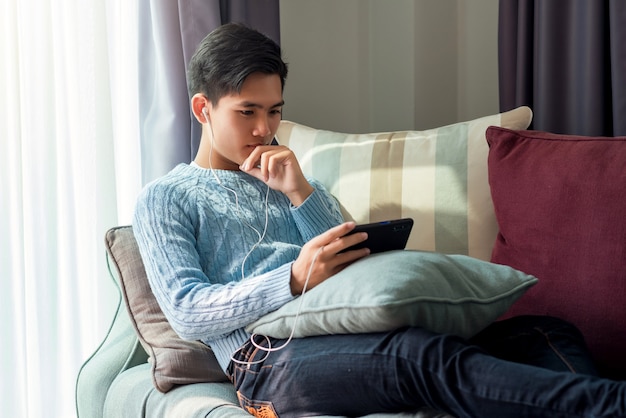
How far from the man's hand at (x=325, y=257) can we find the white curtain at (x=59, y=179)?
825mm

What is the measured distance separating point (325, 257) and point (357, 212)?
51 centimetres

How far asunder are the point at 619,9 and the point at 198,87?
3.32 ft

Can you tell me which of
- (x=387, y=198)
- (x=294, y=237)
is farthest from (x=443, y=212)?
(x=294, y=237)

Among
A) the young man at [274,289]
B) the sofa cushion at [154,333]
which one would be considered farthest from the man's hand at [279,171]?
the sofa cushion at [154,333]

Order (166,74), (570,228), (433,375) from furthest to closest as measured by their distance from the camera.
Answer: (166,74) → (570,228) → (433,375)

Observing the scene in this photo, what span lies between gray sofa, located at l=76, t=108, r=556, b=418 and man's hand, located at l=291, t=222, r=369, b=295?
0.89 ft

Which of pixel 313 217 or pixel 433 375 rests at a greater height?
pixel 313 217

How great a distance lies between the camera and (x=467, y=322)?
1316 millimetres

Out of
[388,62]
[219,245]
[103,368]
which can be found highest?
[388,62]

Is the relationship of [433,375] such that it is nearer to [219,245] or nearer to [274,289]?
[274,289]

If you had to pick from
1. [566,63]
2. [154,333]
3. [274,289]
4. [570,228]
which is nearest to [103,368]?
[154,333]

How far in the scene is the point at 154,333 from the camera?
1603 millimetres

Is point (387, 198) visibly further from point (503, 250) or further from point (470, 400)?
point (470, 400)

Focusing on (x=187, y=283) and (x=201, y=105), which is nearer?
(x=187, y=283)
